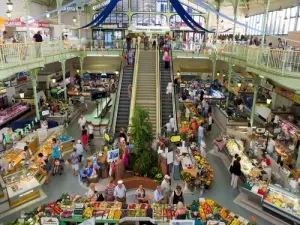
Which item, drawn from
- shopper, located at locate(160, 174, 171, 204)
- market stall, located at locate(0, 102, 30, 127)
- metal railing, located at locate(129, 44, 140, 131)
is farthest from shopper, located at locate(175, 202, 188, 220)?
market stall, located at locate(0, 102, 30, 127)

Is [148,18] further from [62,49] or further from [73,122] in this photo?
[73,122]

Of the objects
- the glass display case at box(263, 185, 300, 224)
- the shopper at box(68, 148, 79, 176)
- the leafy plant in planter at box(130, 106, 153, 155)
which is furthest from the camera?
the shopper at box(68, 148, 79, 176)

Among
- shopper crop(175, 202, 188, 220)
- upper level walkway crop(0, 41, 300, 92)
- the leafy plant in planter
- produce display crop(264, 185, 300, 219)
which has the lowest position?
produce display crop(264, 185, 300, 219)

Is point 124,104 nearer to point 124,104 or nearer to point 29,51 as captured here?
point 124,104

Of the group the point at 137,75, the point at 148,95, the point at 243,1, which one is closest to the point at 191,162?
the point at 148,95

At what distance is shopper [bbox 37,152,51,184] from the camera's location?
10.7 metres

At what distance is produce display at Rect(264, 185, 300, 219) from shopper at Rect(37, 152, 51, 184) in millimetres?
7769

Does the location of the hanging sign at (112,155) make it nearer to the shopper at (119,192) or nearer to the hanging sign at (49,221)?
the shopper at (119,192)

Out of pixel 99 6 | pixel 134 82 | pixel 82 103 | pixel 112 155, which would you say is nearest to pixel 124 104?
pixel 134 82

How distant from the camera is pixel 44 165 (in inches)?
430

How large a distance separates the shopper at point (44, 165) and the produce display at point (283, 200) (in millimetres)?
7769

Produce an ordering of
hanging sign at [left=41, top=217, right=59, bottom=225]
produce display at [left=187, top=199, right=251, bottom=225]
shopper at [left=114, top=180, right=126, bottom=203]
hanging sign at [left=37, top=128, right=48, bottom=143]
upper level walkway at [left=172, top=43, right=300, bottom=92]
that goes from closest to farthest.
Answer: hanging sign at [left=41, top=217, right=59, bottom=225] < produce display at [left=187, top=199, right=251, bottom=225] < shopper at [left=114, top=180, right=126, bottom=203] < upper level walkway at [left=172, top=43, right=300, bottom=92] < hanging sign at [left=37, top=128, right=48, bottom=143]

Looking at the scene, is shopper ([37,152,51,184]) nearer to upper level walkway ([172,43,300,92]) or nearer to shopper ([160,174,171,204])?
shopper ([160,174,171,204])

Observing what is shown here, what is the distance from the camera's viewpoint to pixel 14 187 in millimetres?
9570
